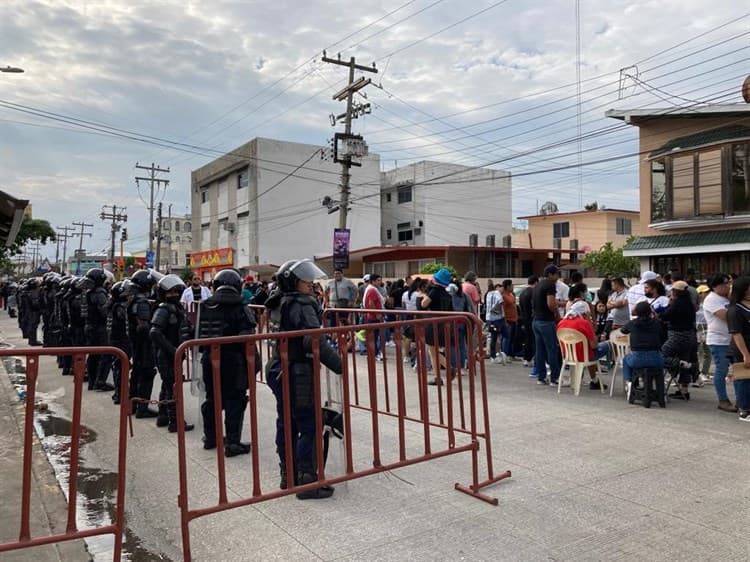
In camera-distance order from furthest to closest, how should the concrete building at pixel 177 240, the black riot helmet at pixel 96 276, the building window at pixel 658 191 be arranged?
the concrete building at pixel 177 240 → the building window at pixel 658 191 → the black riot helmet at pixel 96 276

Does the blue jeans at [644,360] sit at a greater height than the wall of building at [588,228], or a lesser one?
lesser

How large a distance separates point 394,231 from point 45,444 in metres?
44.1

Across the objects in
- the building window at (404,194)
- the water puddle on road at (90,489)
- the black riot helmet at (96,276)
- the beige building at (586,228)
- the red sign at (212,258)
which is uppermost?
the building window at (404,194)

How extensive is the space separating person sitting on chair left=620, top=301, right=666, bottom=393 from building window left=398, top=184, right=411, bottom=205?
41.4m

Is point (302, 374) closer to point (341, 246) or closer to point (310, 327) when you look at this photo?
point (310, 327)

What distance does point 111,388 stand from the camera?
902 cm

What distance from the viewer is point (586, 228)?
42.9m

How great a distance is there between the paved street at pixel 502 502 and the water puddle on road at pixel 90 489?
0.07 feet

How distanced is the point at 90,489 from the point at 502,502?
3.28 metres

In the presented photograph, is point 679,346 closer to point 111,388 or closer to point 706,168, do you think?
point 111,388

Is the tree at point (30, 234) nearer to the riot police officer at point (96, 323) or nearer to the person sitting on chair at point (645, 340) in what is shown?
the riot police officer at point (96, 323)

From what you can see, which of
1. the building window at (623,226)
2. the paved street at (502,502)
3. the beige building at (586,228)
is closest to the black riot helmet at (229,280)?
the paved street at (502,502)

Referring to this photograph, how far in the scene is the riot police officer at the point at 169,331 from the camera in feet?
20.6

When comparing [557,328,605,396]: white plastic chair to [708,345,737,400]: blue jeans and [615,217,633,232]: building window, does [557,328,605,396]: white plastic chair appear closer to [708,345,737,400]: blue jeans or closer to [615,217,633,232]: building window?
[708,345,737,400]: blue jeans
